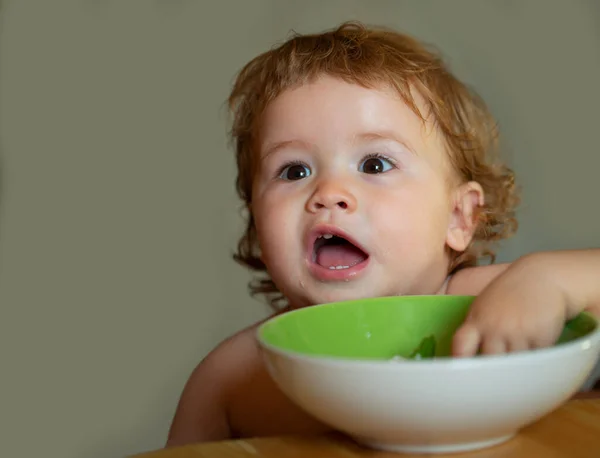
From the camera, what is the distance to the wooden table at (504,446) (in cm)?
57

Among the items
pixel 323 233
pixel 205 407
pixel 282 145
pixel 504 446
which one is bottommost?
pixel 205 407

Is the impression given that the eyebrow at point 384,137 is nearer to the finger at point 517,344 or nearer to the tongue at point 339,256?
the tongue at point 339,256

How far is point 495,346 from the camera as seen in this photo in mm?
627

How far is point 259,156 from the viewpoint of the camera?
1124 millimetres

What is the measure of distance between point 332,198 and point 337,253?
0.29 ft

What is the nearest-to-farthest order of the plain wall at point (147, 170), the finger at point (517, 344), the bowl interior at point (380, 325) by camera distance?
the finger at point (517, 344)
the bowl interior at point (380, 325)
the plain wall at point (147, 170)

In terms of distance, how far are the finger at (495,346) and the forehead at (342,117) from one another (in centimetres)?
44

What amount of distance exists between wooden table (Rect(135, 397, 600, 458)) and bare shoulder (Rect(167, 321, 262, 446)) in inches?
21.3

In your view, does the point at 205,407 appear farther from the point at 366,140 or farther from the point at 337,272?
the point at 366,140

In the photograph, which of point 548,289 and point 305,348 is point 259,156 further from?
point 548,289

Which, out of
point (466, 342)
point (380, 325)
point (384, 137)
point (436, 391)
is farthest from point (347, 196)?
point (436, 391)

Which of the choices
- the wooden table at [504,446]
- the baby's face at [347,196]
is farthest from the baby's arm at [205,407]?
the wooden table at [504,446]

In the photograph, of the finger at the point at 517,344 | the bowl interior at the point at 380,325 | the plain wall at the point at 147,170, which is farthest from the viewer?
the plain wall at the point at 147,170

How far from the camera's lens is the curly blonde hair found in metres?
1.08
